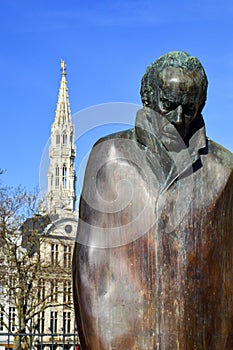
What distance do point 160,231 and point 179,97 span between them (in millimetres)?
577

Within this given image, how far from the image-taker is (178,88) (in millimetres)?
2742

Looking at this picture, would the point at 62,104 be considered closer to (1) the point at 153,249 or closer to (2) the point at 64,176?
(2) the point at 64,176

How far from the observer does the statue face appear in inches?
108

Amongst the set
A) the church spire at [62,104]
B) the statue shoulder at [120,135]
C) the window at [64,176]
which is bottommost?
the statue shoulder at [120,135]

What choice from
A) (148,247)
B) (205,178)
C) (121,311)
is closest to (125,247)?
(148,247)

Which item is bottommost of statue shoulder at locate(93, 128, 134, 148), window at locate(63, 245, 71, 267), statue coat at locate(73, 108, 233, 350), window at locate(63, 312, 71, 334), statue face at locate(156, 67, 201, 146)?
statue coat at locate(73, 108, 233, 350)

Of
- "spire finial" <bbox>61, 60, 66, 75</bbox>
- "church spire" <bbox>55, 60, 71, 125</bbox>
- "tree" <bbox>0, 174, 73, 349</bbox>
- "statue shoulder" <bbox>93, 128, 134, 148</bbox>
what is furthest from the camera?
"spire finial" <bbox>61, 60, 66, 75</bbox>

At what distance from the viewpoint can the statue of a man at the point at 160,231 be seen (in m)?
2.65

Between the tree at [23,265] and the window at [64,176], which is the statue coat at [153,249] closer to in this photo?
the tree at [23,265]

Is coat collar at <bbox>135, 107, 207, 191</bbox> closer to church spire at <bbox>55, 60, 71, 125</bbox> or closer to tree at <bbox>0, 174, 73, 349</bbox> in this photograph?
tree at <bbox>0, 174, 73, 349</bbox>

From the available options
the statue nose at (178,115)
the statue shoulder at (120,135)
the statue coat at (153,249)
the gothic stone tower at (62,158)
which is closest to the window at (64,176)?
the gothic stone tower at (62,158)

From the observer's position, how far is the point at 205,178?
2.80 metres

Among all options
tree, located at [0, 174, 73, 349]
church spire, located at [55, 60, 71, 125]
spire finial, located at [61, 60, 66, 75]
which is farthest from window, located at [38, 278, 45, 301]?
spire finial, located at [61, 60, 66, 75]

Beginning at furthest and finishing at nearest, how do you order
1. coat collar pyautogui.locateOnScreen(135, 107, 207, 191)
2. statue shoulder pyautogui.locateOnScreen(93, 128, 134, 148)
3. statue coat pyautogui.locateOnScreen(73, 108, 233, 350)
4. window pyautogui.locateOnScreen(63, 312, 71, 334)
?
1. window pyautogui.locateOnScreen(63, 312, 71, 334)
2. statue shoulder pyautogui.locateOnScreen(93, 128, 134, 148)
3. coat collar pyautogui.locateOnScreen(135, 107, 207, 191)
4. statue coat pyautogui.locateOnScreen(73, 108, 233, 350)
